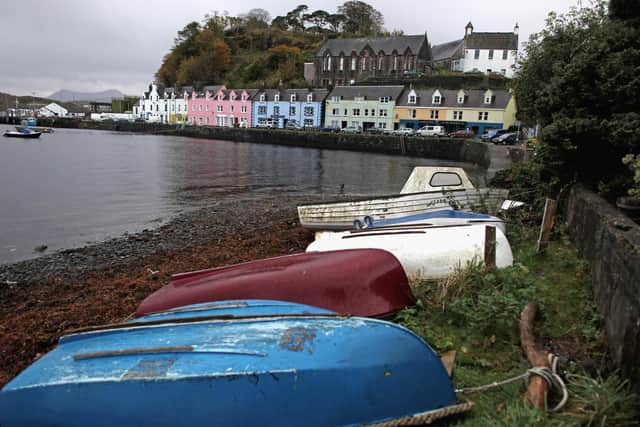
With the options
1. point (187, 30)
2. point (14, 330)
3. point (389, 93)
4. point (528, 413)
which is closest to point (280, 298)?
point (528, 413)

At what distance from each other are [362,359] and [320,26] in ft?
415

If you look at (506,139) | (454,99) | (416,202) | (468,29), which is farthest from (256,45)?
(416,202)

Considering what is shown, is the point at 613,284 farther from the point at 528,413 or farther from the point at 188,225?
the point at 188,225

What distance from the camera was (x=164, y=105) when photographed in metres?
97.8

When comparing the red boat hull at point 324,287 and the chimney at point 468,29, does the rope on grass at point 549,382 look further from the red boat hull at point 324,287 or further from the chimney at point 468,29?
the chimney at point 468,29

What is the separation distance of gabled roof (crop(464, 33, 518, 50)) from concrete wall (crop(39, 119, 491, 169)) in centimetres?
3763

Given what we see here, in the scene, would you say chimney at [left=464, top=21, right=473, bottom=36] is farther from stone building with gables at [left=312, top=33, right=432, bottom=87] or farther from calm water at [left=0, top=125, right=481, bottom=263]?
calm water at [left=0, top=125, right=481, bottom=263]

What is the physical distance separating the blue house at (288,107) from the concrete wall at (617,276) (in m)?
67.1

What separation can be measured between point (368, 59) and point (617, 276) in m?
85.8

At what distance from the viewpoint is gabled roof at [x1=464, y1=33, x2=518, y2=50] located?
258ft

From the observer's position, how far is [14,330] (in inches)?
259

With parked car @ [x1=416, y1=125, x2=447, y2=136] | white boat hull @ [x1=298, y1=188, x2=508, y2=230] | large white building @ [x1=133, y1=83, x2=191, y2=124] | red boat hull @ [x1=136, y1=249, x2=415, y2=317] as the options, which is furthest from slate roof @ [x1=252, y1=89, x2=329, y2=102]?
red boat hull @ [x1=136, y1=249, x2=415, y2=317]

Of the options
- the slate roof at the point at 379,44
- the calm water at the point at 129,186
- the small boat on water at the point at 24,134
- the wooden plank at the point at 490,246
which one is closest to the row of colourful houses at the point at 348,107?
the slate roof at the point at 379,44

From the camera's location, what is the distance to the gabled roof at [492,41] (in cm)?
7875
